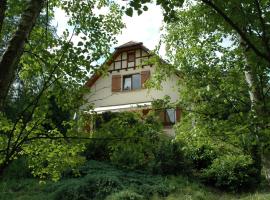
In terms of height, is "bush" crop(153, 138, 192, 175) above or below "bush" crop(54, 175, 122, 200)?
above

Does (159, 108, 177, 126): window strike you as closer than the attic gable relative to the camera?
Yes

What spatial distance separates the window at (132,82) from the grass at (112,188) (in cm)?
1207

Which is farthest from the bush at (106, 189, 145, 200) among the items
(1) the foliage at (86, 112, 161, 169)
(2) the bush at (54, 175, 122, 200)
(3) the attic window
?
(3) the attic window

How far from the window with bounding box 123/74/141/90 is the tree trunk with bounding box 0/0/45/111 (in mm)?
24015

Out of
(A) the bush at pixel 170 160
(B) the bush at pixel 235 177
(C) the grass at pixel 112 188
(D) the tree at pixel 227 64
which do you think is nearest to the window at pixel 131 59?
(A) the bush at pixel 170 160

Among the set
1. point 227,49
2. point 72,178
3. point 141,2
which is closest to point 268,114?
point 141,2

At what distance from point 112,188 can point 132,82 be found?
14963 mm

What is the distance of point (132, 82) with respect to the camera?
28.7 m

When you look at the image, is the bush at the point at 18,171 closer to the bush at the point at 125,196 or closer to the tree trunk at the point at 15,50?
the bush at the point at 125,196

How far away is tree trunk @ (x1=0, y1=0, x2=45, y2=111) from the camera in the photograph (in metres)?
3.61

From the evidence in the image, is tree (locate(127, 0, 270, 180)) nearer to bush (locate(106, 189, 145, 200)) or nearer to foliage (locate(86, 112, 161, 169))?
foliage (locate(86, 112, 161, 169))

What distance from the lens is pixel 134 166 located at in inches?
665

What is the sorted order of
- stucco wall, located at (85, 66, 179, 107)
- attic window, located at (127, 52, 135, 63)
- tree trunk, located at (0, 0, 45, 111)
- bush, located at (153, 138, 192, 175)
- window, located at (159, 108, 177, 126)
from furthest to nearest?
attic window, located at (127, 52, 135, 63), stucco wall, located at (85, 66, 179, 107), window, located at (159, 108, 177, 126), bush, located at (153, 138, 192, 175), tree trunk, located at (0, 0, 45, 111)

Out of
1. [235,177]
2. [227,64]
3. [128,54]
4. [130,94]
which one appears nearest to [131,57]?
[128,54]
